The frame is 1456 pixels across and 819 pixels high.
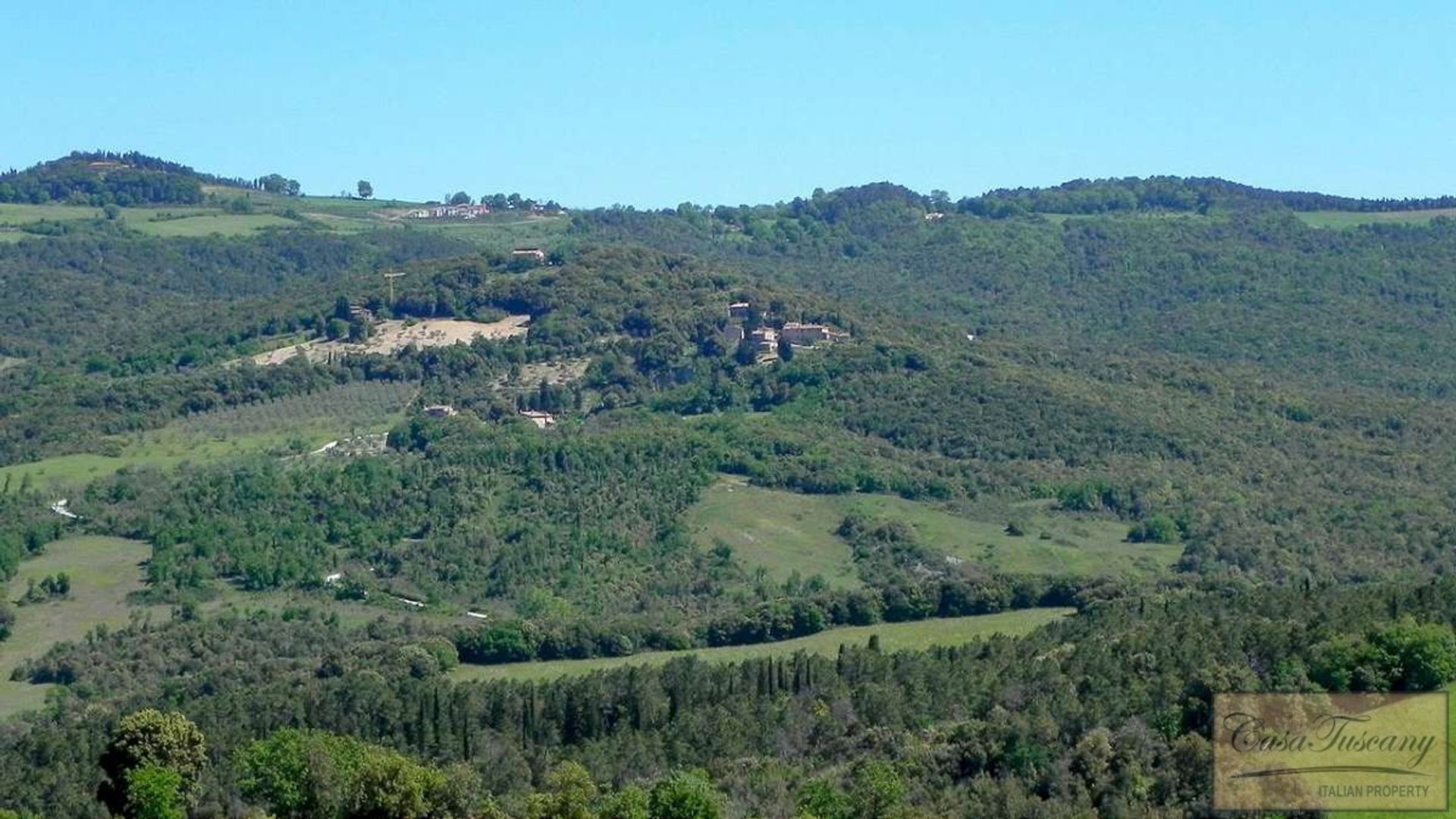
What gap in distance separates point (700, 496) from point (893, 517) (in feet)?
28.0

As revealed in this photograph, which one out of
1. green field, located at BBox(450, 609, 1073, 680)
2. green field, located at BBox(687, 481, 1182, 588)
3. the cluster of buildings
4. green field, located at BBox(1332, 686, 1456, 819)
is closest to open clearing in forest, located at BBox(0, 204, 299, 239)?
the cluster of buildings

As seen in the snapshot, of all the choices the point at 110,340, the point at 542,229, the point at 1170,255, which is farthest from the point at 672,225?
the point at 110,340

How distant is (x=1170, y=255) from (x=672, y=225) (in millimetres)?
41905

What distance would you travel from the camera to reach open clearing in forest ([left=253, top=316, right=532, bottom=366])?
424 feet

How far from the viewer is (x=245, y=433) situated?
116188 millimetres

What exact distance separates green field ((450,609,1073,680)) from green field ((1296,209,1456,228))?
358 ft

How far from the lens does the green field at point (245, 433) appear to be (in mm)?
109375

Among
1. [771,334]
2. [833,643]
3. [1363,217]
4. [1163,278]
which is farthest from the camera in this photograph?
[1363,217]

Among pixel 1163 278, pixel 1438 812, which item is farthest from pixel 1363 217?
pixel 1438 812

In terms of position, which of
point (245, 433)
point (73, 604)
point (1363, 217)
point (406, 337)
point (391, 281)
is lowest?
point (73, 604)

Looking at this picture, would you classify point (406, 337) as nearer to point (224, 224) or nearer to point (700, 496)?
point (700, 496)

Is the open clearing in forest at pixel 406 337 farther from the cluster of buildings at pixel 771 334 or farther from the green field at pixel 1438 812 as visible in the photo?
the green field at pixel 1438 812

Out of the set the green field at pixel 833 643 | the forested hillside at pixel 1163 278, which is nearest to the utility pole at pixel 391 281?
the forested hillside at pixel 1163 278

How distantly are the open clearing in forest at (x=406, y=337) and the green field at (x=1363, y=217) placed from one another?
3106 inches
